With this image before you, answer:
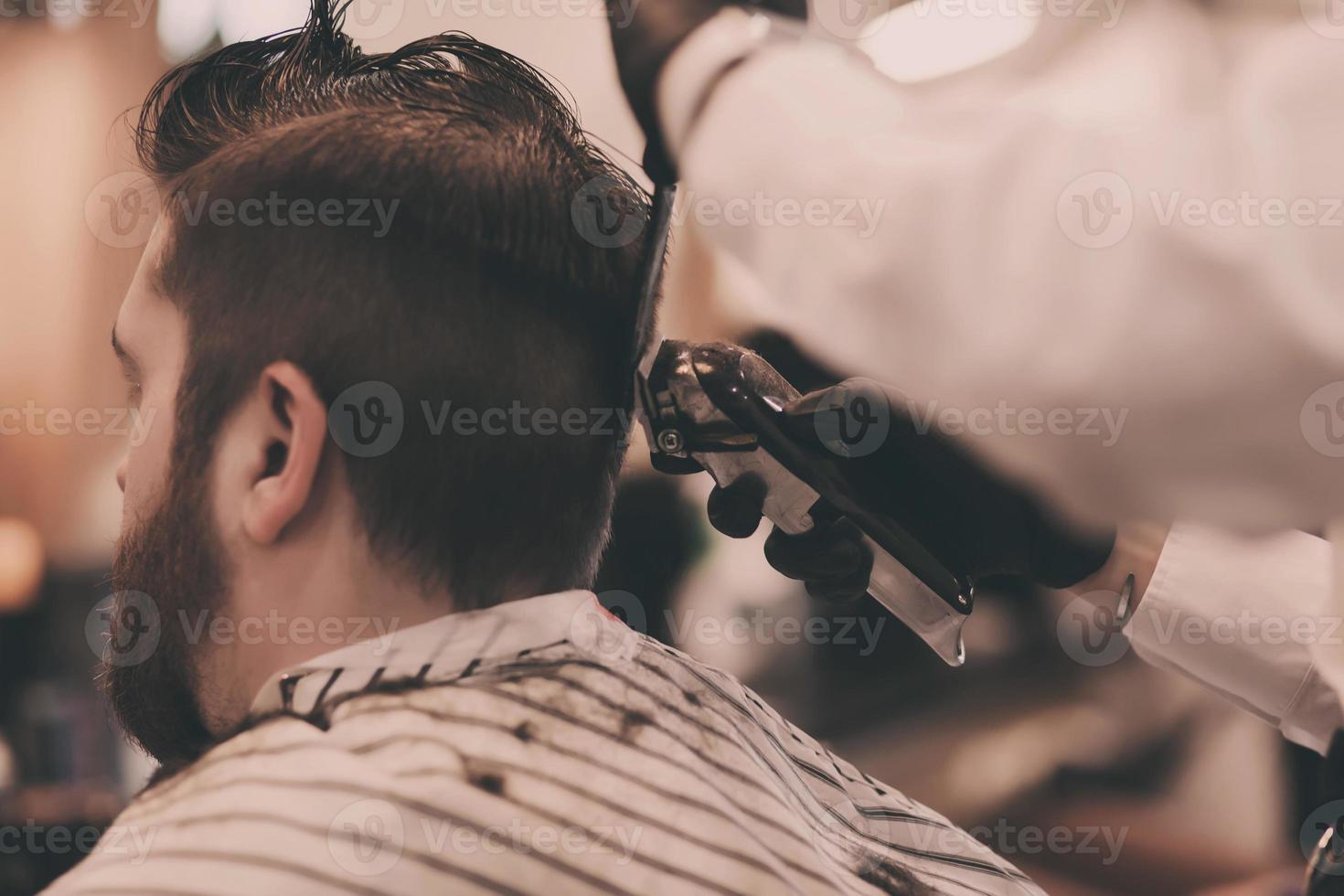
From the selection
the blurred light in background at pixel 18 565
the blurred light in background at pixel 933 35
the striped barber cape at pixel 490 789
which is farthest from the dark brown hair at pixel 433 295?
the blurred light in background at pixel 18 565

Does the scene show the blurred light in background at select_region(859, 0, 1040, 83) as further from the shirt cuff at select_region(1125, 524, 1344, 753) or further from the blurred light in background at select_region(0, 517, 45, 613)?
the blurred light in background at select_region(0, 517, 45, 613)

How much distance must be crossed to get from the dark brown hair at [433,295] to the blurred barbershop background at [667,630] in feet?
4.30

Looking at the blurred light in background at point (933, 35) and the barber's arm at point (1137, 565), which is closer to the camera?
the barber's arm at point (1137, 565)

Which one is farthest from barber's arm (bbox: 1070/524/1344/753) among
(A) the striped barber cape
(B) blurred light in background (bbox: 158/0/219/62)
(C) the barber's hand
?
(B) blurred light in background (bbox: 158/0/219/62)

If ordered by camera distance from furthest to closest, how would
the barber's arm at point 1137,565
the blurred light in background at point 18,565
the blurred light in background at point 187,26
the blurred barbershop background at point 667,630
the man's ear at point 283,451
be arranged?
the blurred light in background at point 18,565 < the blurred barbershop background at point 667,630 < the blurred light in background at point 187,26 < the barber's arm at point 1137,565 < the man's ear at point 283,451

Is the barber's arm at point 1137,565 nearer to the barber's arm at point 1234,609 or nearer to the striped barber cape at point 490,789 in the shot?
the barber's arm at point 1234,609

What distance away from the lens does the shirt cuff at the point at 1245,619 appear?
53.6 inches

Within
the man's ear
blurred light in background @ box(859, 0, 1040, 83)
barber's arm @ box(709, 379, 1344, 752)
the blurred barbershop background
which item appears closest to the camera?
the man's ear

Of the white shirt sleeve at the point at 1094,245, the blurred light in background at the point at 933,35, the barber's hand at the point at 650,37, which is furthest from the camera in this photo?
the blurred light in background at the point at 933,35

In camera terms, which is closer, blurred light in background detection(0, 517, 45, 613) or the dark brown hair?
the dark brown hair

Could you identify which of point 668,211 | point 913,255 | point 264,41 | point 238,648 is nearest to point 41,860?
point 238,648

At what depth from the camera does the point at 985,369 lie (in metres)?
0.82

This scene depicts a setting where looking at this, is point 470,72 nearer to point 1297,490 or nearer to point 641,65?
point 641,65

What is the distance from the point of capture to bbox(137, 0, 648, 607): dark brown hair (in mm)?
1046
